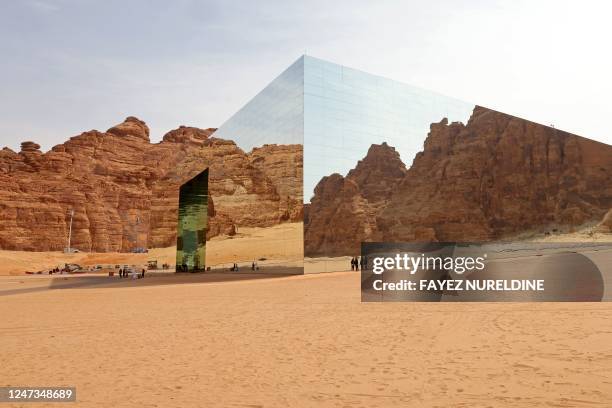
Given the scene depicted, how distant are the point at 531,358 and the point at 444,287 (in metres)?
8.76

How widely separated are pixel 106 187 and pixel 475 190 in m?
86.4

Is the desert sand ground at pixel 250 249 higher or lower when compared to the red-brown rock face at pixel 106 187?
lower

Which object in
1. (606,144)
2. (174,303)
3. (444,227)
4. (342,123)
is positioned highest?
(606,144)

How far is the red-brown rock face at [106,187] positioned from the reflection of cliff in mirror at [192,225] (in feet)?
3.82

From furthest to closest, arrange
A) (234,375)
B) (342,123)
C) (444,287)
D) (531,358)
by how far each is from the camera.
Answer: (342,123), (444,287), (531,358), (234,375)

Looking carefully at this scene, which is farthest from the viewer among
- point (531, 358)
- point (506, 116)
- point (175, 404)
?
point (506, 116)

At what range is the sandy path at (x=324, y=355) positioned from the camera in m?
5.57

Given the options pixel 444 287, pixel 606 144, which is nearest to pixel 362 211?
pixel 444 287

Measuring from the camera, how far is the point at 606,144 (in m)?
59.5

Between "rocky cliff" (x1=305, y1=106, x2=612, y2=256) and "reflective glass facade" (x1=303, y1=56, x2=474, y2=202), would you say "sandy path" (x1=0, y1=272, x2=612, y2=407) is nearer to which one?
"rocky cliff" (x1=305, y1=106, x2=612, y2=256)

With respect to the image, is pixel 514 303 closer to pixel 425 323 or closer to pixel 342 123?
pixel 425 323

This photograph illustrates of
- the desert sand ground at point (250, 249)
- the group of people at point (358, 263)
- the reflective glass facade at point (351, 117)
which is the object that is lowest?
the group of people at point (358, 263)

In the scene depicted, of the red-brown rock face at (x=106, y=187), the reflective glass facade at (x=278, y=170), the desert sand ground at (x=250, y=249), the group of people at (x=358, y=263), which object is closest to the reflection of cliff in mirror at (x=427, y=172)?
the group of people at (x=358, y=263)

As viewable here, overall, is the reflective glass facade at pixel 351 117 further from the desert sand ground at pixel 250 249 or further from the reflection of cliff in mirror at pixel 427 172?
the desert sand ground at pixel 250 249
